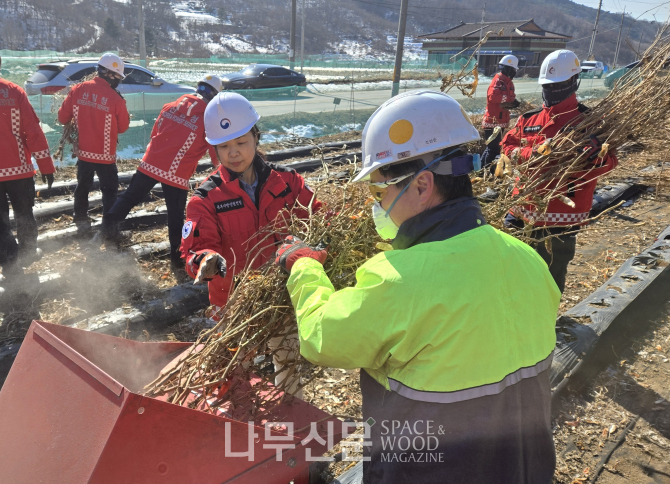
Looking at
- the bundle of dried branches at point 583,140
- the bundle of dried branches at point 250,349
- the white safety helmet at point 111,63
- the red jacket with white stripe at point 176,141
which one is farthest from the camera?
the white safety helmet at point 111,63

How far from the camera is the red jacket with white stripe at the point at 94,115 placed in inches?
222

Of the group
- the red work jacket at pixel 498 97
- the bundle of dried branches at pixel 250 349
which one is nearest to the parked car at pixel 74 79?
the red work jacket at pixel 498 97

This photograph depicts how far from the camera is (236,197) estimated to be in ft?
9.07

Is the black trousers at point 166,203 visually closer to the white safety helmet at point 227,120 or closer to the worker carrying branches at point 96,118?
the worker carrying branches at point 96,118

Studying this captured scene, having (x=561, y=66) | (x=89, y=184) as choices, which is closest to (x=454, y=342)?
(x=561, y=66)

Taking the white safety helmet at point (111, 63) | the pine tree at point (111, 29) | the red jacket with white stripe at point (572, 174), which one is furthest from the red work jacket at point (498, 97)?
the pine tree at point (111, 29)

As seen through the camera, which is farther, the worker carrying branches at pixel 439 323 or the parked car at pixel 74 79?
the parked car at pixel 74 79

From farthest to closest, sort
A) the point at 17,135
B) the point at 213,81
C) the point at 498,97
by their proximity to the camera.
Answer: the point at 498,97 → the point at 213,81 → the point at 17,135

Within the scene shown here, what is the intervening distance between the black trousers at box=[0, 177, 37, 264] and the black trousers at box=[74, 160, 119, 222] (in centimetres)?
95

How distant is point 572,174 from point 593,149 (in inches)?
8.6

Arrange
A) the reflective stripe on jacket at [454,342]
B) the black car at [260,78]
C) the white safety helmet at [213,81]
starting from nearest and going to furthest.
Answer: the reflective stripe on jacket at [454,342]
the white safety helmet at [213,81]
the black car at [260,78]

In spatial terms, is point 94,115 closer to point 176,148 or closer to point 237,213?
point 176,148

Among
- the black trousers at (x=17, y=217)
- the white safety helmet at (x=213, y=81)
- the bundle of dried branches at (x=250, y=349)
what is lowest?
the black trousers at (x=17, y=217)

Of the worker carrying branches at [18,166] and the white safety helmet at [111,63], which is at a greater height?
the white safety helmet at [111,63]
